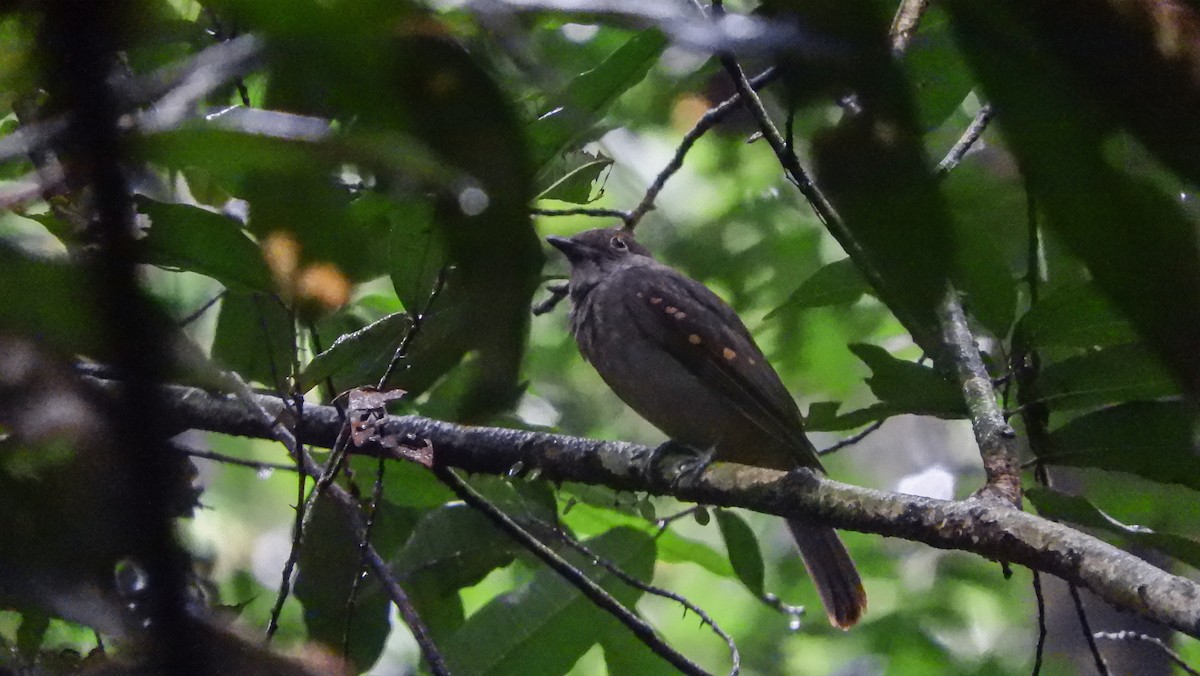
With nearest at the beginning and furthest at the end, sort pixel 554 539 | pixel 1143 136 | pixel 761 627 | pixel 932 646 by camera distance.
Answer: pixel 1143 136
pixel 554 539
pixel 932 646
pixel 761 627

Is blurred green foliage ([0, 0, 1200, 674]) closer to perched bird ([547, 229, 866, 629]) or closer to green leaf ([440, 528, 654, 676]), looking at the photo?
green leaf ([440, 528, 654, 676])

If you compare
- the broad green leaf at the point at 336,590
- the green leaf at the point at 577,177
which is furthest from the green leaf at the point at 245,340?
the green leaf at the point at 577,177

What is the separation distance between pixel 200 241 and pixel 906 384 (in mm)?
1777

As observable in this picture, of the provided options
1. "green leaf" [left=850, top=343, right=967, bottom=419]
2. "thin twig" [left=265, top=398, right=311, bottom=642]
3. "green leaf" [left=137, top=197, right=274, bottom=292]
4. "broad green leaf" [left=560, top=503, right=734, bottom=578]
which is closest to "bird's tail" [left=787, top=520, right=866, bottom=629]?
"broad green leaf" [left=560, top=503, right=734, bottom=578]

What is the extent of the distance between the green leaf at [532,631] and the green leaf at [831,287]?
1047mm

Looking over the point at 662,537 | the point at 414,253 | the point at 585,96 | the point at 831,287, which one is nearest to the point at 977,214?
the point at 585,96

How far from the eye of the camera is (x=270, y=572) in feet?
15.8

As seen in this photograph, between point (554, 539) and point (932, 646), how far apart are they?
1.92 metres

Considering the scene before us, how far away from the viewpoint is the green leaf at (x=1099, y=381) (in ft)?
8.42

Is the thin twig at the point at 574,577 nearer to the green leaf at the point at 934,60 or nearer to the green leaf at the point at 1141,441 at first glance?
the green leaf at the point at 1141,441

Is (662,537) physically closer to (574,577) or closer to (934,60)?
(574,577)

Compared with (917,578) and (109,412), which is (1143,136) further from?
(917,578)

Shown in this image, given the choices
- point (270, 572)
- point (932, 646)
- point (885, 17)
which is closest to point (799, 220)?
point (932, 646)

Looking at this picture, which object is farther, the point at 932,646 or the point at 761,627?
the point at 761,627
